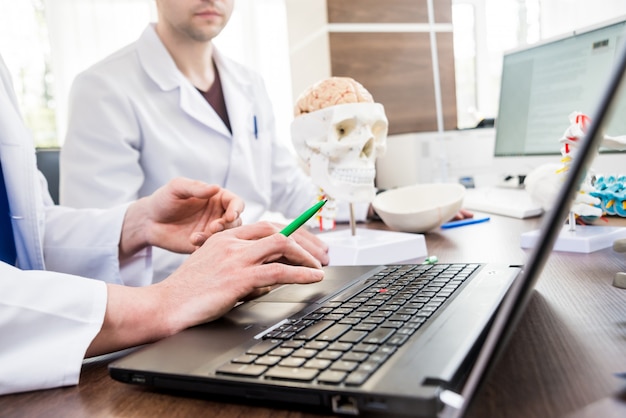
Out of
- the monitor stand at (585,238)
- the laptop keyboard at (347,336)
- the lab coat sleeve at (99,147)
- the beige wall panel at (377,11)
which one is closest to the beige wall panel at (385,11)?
the beige wall panel at (377,11)

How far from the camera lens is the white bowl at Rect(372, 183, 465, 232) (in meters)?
1.17

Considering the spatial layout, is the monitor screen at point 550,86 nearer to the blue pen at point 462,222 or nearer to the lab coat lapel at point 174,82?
the blue pen at point 462,222

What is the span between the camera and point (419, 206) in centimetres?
128

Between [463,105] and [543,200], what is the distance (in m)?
1.44

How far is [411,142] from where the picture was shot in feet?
6.41

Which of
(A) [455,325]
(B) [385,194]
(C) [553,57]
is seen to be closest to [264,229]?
(A) [455,325]

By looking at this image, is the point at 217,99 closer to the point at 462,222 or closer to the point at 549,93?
the point at 462,222

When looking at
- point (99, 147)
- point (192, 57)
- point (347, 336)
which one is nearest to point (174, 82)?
point (192, 57)

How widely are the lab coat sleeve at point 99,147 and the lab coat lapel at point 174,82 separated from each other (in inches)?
4.2

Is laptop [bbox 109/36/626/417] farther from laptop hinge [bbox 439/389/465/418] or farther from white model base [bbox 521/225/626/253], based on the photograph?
white model base [bbox 521/225/626/253]

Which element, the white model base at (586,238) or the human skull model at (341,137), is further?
the human skull model at (341,137)

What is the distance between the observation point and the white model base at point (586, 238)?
0.86 metres

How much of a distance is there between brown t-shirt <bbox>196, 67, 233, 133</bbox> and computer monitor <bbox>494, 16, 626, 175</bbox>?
2.69 feet

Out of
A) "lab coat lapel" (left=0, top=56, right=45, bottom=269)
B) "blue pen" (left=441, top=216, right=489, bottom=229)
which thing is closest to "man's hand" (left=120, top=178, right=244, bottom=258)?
"lab coat lapel" (left=0, top=56, right=45, bottom=269)
